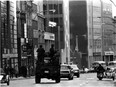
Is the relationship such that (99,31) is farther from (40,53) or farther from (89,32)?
(40,53)

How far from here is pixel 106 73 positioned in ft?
163

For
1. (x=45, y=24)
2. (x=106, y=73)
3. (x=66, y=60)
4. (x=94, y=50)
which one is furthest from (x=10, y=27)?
(x=94, y=50)

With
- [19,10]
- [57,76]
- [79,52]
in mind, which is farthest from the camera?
[79,52]

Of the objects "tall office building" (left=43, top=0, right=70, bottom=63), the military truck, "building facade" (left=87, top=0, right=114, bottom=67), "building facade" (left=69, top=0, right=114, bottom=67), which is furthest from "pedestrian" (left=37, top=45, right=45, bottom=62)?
"building facade" (left=87, top=0, right=114, bottom=67)

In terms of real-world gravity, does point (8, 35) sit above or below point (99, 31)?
below

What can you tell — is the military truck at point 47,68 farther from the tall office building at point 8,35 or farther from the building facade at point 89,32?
the building facade at point 89,32

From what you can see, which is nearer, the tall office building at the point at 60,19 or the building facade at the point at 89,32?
the tall office building at the point at 60,19

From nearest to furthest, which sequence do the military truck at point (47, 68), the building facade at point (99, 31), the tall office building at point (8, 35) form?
the military truck at point (47, 68)
the tall office building at point (8, 35)
the building facade at point (99, 31)

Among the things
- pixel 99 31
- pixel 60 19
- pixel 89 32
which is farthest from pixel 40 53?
pixel 99 31

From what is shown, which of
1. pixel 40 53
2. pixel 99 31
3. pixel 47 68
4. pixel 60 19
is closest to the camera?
pixel 40 53

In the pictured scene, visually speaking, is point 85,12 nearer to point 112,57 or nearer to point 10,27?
point 112,57

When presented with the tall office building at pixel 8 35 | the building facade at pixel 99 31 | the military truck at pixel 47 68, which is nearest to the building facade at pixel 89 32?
the building facade at pixel 99 31

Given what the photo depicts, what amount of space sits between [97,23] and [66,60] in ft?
101

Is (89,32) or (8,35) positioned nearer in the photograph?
(8,35)
